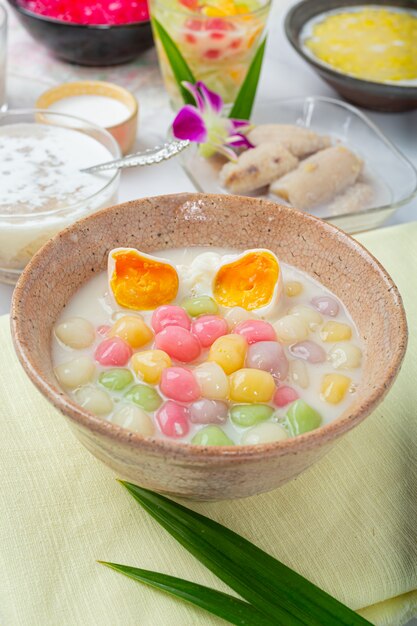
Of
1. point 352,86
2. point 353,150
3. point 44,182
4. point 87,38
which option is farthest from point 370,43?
point 44,182

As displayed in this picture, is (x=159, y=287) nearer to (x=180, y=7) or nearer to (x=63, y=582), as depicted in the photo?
(x=63, y=582)

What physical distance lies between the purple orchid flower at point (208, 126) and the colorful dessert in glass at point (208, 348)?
18.2 inches

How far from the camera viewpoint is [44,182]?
1471 millimetres

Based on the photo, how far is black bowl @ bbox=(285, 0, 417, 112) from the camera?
1.76m

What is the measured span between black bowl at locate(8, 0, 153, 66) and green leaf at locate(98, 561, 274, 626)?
1357 millimetres

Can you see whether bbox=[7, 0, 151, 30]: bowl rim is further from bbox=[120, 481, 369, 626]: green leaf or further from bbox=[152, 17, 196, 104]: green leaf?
bbox=[120, 481, 369, 626]: green leaf

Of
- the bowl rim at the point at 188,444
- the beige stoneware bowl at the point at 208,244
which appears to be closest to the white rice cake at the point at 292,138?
the beige stoneware bowl at the point at 208,244

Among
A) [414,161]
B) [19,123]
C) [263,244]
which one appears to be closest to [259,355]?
[263,244]

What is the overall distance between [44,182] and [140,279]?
0.46 meters

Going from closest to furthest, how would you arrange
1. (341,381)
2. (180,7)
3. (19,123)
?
(341,381)
(19,123)
(180,7)

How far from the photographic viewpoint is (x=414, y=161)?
5.92 feet

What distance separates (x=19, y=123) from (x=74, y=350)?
727 mm

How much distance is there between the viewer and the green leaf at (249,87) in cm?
174

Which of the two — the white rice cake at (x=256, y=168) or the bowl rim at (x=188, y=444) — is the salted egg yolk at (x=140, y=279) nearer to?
the bowl rim at (x=188, y=444)
